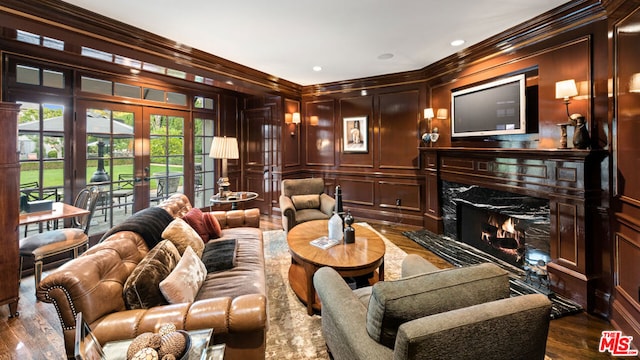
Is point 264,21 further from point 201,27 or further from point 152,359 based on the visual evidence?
point 152,359

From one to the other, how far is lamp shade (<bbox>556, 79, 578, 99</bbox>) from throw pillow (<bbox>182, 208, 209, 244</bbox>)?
3.49m

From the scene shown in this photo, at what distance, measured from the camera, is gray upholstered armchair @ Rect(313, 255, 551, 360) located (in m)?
0.99

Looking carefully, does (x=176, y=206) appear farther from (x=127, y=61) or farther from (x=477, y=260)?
(x=477, y=260)

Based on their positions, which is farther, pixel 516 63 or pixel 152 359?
pixel 516 63

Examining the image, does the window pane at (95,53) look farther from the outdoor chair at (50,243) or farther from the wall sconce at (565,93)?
the wall sconce at (565,93)

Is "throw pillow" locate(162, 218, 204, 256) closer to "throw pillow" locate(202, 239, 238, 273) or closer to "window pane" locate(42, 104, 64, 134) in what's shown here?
"throw pillow" locate(202, 239, 238, 273)

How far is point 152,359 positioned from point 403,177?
4548mm

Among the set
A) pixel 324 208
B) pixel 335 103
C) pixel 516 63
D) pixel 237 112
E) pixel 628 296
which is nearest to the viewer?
pixel 628 296

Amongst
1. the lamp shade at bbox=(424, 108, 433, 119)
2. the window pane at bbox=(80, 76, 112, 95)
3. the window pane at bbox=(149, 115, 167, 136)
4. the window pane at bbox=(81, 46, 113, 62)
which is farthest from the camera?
the window pane at bbox=(149, 115, 167, 136)

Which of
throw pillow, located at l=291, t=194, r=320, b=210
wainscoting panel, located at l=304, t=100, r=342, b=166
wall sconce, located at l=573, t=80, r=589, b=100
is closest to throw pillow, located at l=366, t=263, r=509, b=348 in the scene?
wall sconce, located at l=573, t=80, r=589, b=100

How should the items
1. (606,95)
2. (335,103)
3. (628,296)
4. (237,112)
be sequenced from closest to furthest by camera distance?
(628,296)
(606,95)
(335,103)
(237,112)

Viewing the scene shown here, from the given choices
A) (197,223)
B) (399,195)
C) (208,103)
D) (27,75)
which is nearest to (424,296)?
(197,223)

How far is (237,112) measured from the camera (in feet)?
19.7

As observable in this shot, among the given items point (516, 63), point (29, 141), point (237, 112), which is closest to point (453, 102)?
point (516, 63)
